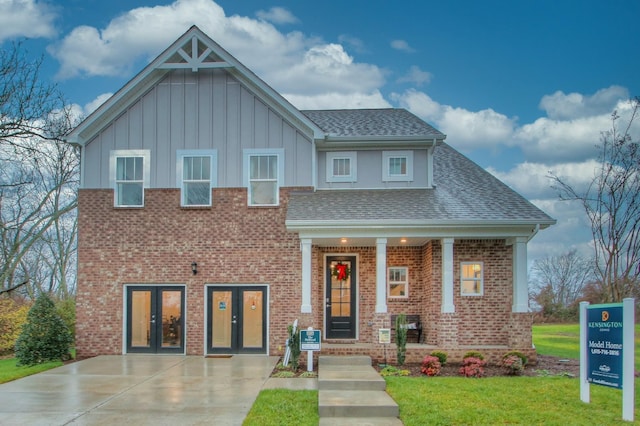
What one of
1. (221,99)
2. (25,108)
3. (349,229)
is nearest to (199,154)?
(221,99)

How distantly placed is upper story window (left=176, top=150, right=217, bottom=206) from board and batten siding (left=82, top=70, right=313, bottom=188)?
193mm

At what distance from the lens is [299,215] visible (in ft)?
51.0

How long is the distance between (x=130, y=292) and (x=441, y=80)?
11.7 metres

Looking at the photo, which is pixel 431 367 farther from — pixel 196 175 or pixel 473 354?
pixel 196 175

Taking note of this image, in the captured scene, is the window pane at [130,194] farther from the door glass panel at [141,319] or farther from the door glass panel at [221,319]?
the door glass panel at [221,319]

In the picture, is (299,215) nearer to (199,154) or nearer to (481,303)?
(199,154)

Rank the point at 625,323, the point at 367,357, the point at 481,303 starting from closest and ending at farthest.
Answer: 1. the point at 625,323
2. the point at 367,357
3. the point at 481,303

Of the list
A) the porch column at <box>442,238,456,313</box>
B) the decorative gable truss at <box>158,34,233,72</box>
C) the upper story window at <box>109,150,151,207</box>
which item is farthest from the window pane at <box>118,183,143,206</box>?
the porch column at <box>442,238,456,313</box>

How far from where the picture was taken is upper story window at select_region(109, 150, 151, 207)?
674 inches

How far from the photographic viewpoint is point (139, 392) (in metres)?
11.4

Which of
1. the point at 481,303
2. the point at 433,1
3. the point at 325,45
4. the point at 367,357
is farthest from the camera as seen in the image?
the point at 325,45

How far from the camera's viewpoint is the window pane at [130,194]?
56.2ft

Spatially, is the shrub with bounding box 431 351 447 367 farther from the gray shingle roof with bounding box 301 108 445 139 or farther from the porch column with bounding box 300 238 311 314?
the gray shingle roof with bounding box 301 108 445 139

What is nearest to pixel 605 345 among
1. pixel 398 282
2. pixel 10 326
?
pixel 398 282
